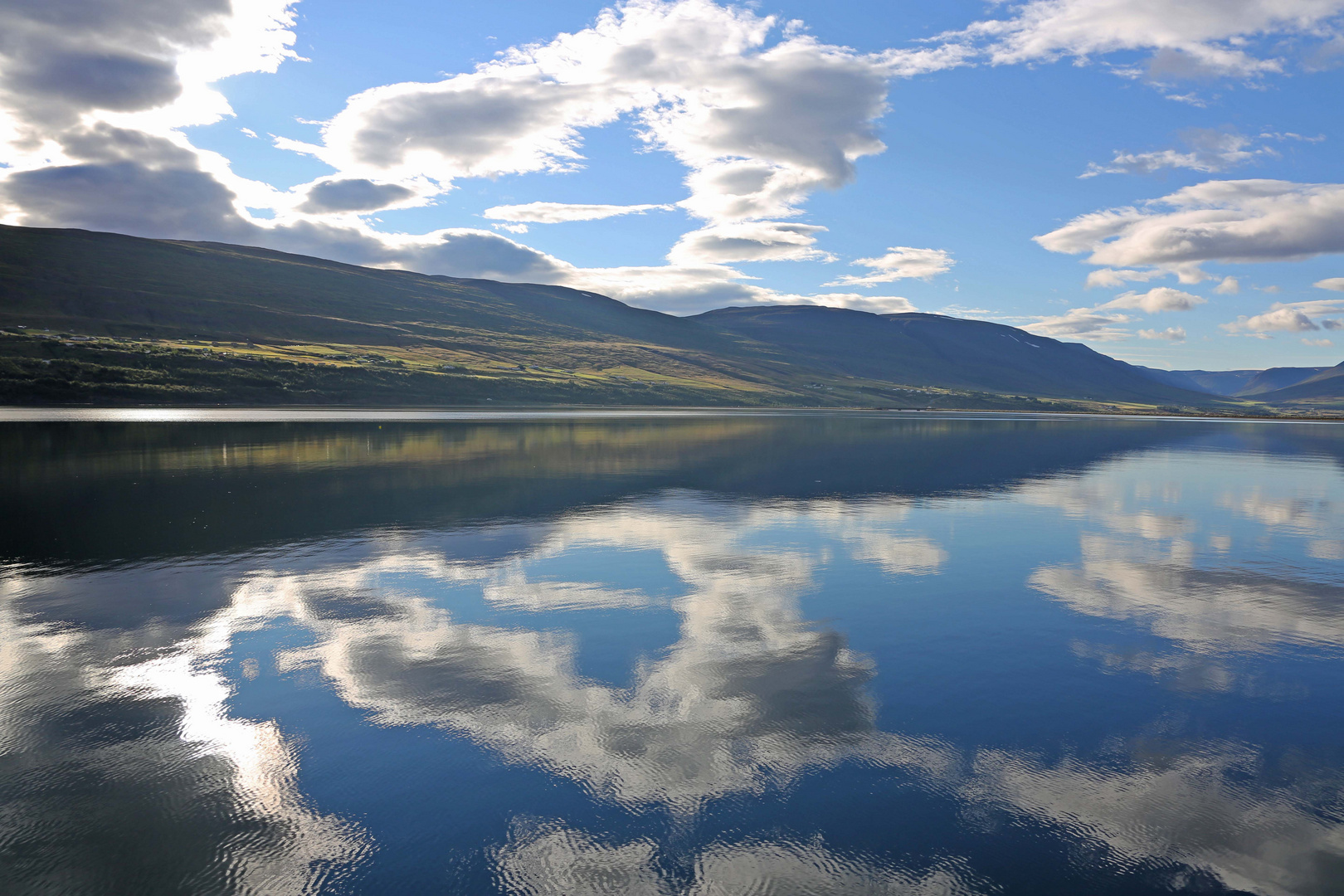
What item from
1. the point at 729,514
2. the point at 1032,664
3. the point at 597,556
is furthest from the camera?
the point at 729,514

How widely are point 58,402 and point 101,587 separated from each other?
13286 centimetres

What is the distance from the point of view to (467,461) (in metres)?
52.6

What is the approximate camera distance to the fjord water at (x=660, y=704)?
8.65 meters

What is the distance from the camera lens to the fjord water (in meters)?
8.65

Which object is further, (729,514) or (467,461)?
(467,461)

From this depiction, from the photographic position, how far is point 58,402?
120m

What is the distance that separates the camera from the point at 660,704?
12.7 meters

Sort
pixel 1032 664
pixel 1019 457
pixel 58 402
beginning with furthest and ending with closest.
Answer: pixel 58 402
pixel 1019 457
pixel 1032 664

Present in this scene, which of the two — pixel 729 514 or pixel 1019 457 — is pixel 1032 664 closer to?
pixel 729 514

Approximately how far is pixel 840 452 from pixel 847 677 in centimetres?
5494

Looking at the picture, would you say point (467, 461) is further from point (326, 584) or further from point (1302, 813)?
point (1302, 813)

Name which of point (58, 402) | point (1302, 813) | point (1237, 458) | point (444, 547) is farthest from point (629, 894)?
point (58, 402)

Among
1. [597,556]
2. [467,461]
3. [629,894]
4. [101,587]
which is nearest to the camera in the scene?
[629,894]

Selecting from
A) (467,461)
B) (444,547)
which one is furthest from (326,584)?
(467,461)
